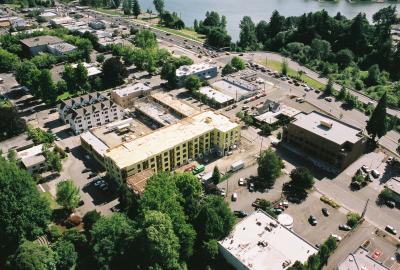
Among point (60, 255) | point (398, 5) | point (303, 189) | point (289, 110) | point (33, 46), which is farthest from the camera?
point (398, 5)

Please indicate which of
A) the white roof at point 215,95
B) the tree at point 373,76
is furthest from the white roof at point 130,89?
the tree at point 373,76

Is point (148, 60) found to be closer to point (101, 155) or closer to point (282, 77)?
point (282, 77)

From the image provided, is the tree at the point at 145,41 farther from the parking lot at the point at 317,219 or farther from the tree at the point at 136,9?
the parking lot at the point at 317,219

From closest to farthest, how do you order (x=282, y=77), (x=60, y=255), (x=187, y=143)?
(x=60, y=255) < (x=187, y=143) < (x=282, y=77)

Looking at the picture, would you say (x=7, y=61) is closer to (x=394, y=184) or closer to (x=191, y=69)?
(x=191, y=69)

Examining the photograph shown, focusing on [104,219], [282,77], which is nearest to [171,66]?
[282,77]

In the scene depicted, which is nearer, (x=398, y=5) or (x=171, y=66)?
(x=171, y=66)

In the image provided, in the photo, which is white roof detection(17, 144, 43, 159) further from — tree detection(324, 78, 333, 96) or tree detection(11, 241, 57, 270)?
tree detection(324, 78, 333, 96)
